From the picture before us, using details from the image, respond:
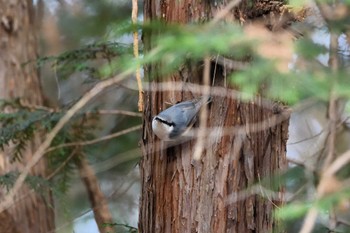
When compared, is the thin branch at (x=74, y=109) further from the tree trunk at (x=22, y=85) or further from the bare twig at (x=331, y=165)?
the tree trunk at (x=22, y=85)

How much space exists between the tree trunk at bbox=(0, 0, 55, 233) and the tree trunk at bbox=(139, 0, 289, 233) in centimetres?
175

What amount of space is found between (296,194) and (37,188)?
66.4 inches

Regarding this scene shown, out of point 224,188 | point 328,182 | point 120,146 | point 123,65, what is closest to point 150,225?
point 224,188

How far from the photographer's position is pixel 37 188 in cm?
391

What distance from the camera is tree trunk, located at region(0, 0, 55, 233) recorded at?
4.28 m

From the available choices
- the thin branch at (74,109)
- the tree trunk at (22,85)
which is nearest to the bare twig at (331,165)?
the thin branch at (74,109)

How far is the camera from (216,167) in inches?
97.2

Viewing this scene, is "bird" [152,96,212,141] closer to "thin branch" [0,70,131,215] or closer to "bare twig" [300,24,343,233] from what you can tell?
"thin branch" [0,70,131,215]

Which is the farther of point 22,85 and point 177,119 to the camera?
point 22,85

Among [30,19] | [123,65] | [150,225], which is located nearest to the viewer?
[123,65]

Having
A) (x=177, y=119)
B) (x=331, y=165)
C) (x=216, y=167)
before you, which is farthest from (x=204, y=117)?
(x=331, y=165)

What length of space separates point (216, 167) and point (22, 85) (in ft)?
7.68

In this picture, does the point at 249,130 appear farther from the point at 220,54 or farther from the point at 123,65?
the point at 123,65

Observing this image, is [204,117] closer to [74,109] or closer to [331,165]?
[74,109]
